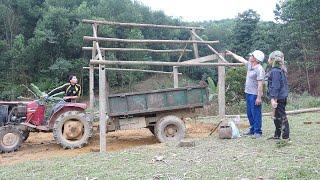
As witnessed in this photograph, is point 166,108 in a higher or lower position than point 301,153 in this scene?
higher

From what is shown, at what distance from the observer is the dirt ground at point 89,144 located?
895 cm

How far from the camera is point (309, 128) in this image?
31.4ft

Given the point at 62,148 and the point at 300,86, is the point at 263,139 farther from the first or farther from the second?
the point at 300,86

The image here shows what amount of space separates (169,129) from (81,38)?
2276 centimetres

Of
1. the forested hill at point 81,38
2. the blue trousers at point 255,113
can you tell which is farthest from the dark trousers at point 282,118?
the forested hill at point 81,38

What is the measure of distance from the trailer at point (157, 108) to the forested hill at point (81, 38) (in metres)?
20.4

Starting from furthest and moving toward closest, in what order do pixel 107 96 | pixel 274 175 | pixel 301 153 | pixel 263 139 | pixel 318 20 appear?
pixel 318 20 → pixel 107 96 → pixel 263 139 → pixel 301 153 → pixel 274 175

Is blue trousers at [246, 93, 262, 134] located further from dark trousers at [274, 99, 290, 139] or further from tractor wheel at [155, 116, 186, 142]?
tractor wheel at [155, 116, 186, 142]

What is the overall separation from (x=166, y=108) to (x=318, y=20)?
2416cm

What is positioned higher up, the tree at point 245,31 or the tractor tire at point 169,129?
the tree at point 245,31

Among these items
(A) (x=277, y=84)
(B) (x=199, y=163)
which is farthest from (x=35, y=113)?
(A) (x=277, y=84)

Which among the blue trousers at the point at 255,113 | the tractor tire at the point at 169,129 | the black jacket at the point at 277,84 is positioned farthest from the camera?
the tractor tire at the point at 169,129

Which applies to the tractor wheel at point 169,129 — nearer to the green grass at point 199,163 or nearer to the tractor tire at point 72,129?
the green grass at point 199,163

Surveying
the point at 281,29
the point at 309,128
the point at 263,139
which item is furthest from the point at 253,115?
the point at 281,29
